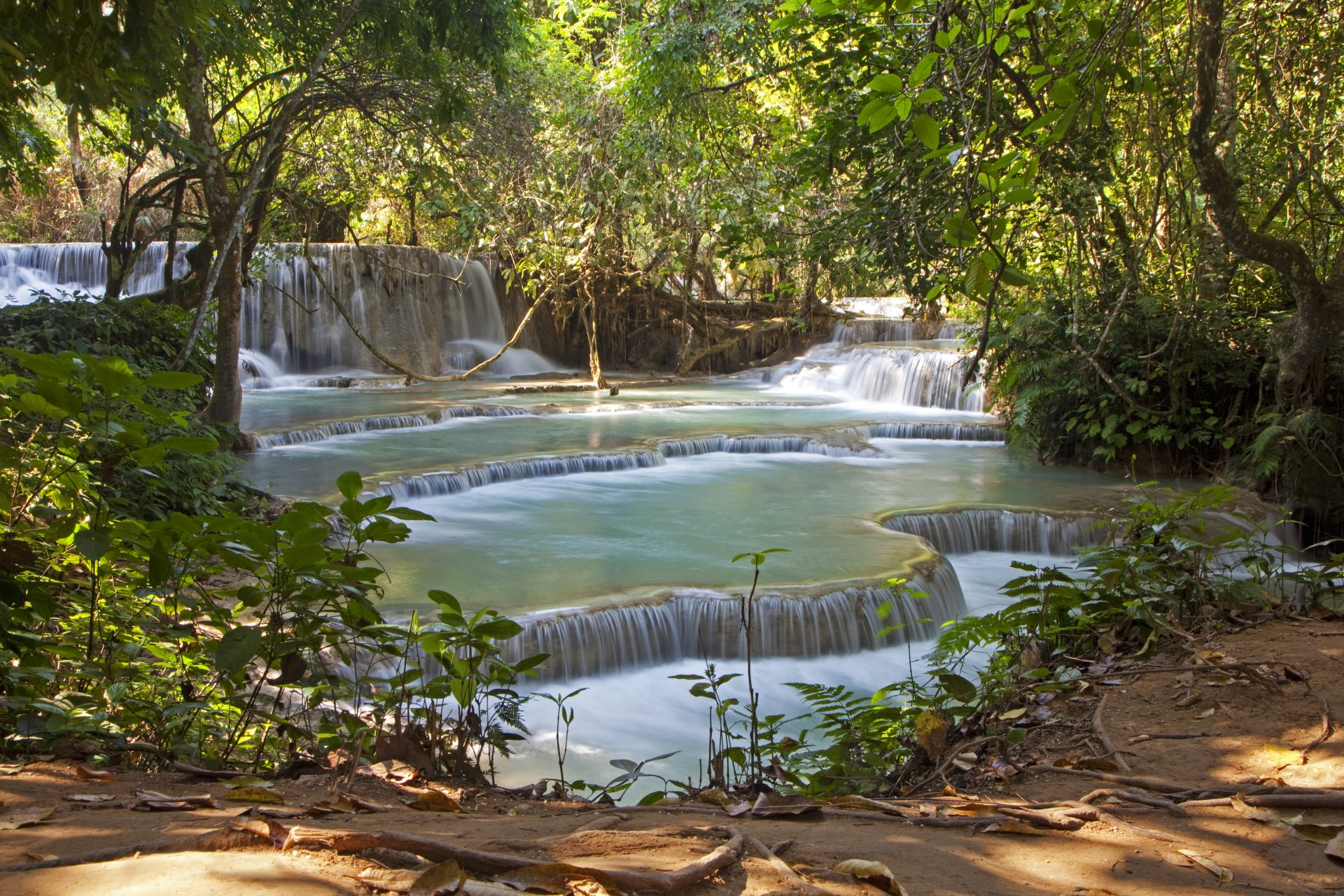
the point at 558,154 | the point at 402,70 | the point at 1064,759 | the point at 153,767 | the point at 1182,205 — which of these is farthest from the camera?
the point at 558,154

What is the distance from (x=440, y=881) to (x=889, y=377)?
18.3 meters

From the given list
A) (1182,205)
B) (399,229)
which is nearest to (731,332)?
(399,229)

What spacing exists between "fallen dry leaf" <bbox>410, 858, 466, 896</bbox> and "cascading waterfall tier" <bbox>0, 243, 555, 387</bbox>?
691 inches

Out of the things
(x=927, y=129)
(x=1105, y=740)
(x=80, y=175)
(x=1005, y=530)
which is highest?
(x=80, y=175)

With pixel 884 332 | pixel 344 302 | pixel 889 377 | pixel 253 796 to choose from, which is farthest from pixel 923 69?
pixel 884 332

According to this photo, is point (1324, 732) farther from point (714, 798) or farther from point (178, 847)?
point (178, 847)

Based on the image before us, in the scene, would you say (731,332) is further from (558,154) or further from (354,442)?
(354,442)

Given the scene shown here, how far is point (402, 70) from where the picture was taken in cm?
973

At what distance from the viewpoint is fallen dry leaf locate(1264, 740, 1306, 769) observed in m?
2.61

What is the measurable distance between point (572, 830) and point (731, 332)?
2205 centimetres

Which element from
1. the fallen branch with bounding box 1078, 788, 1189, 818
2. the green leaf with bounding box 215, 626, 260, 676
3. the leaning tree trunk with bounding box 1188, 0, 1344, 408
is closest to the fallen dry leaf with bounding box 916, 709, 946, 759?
the fallen branch with bounding box 1078, 788, 1189, 818

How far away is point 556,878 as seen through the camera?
5.38 ft

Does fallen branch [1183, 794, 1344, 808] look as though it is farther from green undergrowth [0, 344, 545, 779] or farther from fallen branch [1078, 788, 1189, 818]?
green undergrowth [0, 344, 545, 779]

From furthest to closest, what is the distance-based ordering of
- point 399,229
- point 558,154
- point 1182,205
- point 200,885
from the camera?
point 399,229, point 558,154, point 1182,205, point 200,885
